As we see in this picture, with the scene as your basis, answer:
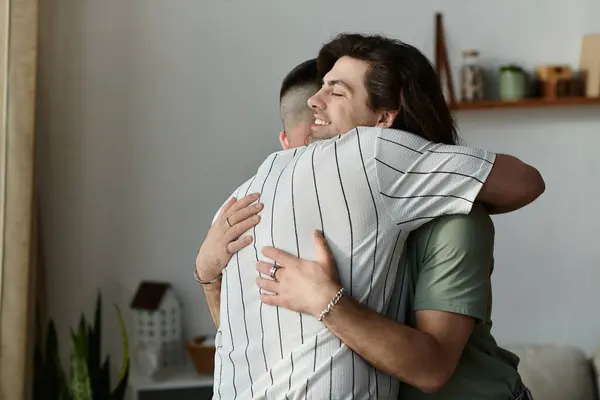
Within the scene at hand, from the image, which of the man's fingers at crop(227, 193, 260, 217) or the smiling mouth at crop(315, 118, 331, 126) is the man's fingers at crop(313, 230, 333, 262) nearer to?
the man's fingers at crop(227, 193, 260, 217)

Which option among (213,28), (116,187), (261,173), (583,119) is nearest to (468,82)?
(583,119)

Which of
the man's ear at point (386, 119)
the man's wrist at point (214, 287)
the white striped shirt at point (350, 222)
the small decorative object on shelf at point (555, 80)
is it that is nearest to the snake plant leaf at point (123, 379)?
the man's wrist at point (214, 287)

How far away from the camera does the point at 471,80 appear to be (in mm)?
2955

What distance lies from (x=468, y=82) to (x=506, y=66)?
0.17 meters

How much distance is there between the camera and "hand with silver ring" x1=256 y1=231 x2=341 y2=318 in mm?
1187

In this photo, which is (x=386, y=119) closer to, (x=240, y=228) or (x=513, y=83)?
(x=240, y=228)

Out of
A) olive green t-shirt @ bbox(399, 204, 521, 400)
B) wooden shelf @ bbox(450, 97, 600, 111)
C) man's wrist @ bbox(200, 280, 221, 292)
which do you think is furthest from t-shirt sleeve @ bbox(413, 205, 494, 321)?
wooden shelf @ bbox(450, 97, 600, 111)

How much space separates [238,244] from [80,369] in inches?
53.5

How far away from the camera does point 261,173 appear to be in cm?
136

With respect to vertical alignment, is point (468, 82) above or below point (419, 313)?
above

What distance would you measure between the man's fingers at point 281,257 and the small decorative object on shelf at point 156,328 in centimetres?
155

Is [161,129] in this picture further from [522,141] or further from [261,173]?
[261,173]

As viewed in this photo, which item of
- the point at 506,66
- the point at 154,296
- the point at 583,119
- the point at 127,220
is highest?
the point at 506,66

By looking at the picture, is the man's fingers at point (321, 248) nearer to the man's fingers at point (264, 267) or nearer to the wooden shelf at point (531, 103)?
the man's fingers at point (264, 267)
